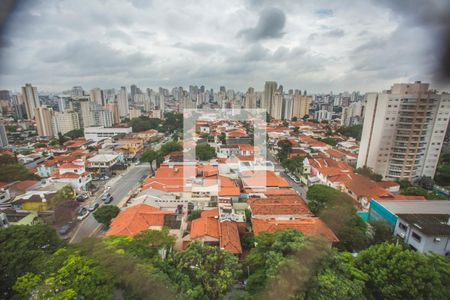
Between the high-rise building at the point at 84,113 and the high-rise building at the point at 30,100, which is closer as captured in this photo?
the high-rise building at the point at 84,113

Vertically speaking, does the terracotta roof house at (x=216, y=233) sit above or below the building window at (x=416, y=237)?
below

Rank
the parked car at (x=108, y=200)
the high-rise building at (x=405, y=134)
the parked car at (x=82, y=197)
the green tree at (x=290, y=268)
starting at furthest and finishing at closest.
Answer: the high-rise building at (x=405, y=134) < the parked car at (x=82, y=197) < the parked car at (x=108, y=200) < the green tree at (x=290, y=268)

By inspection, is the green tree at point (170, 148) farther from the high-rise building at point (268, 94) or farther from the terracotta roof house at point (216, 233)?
the high-rise building at point (268, 94)

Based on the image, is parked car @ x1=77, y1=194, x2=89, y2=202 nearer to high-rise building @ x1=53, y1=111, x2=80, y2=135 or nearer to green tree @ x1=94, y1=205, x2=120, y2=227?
green tree @ x1=94, y1=205, x2=120, y2=227

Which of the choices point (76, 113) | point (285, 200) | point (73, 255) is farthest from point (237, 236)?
point (76, 113)

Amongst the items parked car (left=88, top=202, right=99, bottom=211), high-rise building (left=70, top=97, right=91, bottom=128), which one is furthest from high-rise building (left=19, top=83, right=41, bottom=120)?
parked car (left=88, top=202, right=99, bottom=211)

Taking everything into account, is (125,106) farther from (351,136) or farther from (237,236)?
(237,236)

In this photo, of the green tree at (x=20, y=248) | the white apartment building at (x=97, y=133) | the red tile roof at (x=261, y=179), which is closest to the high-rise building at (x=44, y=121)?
the white apartment building at (x=97, y=133)

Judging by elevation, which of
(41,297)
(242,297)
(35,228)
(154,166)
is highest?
(41,297)
